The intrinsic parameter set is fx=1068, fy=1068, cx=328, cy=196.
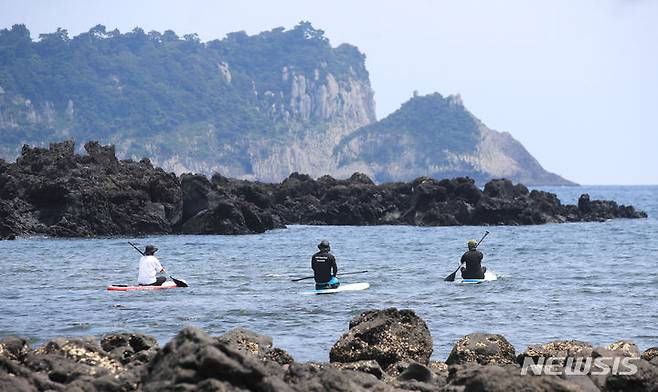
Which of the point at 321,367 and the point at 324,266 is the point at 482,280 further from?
the point at 321,367

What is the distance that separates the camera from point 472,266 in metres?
30.9

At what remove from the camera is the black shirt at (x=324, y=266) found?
27.2m

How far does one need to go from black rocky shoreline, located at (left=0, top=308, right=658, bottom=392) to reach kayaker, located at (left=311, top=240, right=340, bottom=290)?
10750mm

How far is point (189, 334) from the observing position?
32.2 feet

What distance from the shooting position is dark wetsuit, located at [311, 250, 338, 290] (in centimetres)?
2723

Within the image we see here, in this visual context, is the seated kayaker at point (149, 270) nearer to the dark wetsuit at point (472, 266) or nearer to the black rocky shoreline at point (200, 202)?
the dark wetsuit at point (472, 266)

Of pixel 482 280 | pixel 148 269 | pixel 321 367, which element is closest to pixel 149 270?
pixel 148 269

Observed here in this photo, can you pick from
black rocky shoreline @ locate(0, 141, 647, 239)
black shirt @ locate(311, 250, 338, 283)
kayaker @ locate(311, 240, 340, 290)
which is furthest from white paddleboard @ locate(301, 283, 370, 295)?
black rocky shoreline @ locate(0, 141, 647, 239)

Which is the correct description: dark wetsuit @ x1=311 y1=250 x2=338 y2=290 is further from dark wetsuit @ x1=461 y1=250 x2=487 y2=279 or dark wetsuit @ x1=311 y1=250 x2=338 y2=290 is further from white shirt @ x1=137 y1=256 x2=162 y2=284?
dark wetsuit @ x1=461 y1=250 x2=487 y2=279

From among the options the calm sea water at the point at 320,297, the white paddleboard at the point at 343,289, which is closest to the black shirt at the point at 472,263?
the calm sea water at the point at 320,297

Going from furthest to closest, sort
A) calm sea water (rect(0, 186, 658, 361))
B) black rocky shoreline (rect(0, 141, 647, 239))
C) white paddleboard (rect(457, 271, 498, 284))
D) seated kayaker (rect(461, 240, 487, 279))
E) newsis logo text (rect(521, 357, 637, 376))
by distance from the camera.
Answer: black rocky shoreline (rect(0, 141, 647, 239))
white paddleboard (rect(457, 271, 498, 284))
seated kayaker (rect(461, 240, 487, 279))
calm sea water (rect(0, 186, 658, 361))
newsis logo text (rect(521, 357, 637, 376))

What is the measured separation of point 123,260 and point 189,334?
113ft

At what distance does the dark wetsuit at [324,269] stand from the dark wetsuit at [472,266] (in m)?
4.75

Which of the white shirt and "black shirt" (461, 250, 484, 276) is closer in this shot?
the white shirt
